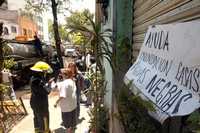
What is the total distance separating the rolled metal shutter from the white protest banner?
12 centimetres

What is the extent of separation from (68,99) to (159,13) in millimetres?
4268

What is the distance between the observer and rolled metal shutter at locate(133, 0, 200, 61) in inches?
97.6

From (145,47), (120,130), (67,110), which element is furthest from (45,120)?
(145,47)

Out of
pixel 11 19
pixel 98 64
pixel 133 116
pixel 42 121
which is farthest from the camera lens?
pixel 11 19

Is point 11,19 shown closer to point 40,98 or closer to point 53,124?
point 53,124

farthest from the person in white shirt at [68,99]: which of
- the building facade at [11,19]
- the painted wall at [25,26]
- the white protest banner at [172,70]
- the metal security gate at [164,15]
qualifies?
the painted wall at [25,26]

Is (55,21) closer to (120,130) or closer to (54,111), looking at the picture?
(54,111)

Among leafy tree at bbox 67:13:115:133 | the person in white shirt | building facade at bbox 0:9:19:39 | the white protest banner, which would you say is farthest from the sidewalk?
building facade at bbox 0:9:19:39

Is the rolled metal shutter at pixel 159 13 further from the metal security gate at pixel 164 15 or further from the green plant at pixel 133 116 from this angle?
the green plant at pixel 133 116

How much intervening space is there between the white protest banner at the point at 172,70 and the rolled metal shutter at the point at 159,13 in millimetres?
116

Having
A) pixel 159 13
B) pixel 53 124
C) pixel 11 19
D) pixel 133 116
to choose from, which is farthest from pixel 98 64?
pixel 11 19

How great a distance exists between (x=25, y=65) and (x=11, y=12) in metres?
35.6

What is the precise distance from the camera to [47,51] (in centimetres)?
2273

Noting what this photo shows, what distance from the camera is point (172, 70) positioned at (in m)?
2.46
